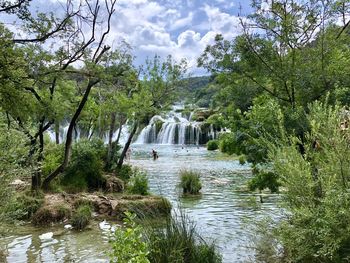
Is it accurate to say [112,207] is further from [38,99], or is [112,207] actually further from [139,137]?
[139,137]

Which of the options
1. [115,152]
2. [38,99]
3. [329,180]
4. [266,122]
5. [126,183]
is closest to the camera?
[329,180]

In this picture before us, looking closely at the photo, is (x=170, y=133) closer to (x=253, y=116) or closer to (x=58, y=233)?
(x=58, y=233)

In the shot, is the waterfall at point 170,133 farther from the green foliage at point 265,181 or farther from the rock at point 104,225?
the green foliage at point 265,181

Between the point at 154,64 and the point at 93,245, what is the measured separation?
1018 centimetres

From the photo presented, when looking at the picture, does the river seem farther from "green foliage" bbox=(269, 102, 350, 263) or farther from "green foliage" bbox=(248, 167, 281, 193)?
"green foliage" bbox=(269, 102, 350, 263)

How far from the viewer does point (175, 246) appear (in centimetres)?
521

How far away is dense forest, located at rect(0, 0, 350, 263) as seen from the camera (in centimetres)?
475

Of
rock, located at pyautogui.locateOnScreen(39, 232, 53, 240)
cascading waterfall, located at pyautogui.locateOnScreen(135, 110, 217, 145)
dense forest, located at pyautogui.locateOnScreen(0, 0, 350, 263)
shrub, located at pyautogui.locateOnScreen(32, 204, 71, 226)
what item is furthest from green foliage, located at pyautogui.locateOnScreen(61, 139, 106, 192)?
cascading waterfall, located at pyautogui.locateOnScreen(135, 110, 217, 145)

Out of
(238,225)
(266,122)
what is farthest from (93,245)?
(266,122)

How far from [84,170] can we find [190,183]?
13.1 ft

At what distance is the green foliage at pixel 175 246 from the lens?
5.12 meters

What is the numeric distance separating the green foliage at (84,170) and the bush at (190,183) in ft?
10.1

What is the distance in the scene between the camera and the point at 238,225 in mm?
9836

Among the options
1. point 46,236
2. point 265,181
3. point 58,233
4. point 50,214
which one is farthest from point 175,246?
point 50,214
